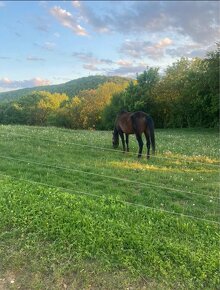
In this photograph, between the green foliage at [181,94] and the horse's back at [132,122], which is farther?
the green foliage at [181,94]

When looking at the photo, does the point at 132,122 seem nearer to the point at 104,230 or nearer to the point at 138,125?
the point at 138,125

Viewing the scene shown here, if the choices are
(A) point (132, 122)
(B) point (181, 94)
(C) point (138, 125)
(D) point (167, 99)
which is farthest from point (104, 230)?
(D) point (167, 99)

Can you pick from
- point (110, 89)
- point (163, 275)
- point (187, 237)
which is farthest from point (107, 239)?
point (110, 89)

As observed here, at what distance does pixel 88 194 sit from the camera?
7.91 m

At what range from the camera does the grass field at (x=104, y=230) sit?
475cm

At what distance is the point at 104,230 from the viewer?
591cm

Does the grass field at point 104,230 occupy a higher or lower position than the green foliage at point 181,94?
lower

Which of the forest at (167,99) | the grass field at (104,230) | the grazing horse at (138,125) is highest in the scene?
the forest at (167,99)

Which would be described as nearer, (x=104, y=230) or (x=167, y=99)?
(x=104, y=230)

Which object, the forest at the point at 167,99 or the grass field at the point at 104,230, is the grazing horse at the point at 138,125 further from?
the forest at the point at 167,99

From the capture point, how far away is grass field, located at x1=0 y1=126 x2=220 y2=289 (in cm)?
475

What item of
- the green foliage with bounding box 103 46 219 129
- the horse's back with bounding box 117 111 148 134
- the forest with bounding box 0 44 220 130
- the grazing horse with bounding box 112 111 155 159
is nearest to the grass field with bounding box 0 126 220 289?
the grazing horse with bounding box 112 111 155 159

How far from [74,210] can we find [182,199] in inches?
124

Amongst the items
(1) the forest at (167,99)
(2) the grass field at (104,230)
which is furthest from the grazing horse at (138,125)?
(1) the forest at (167,99)
